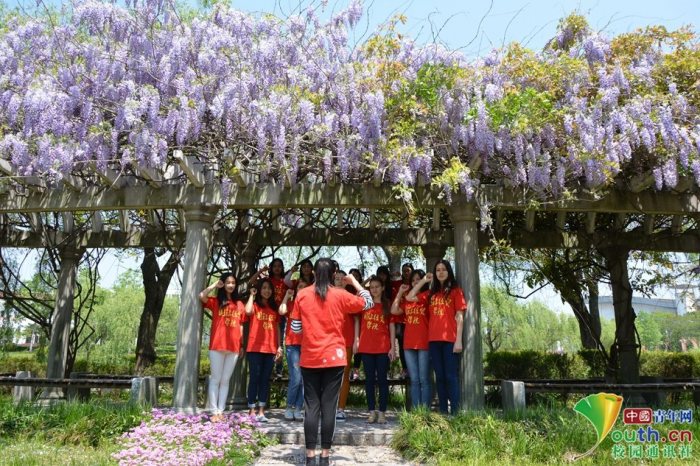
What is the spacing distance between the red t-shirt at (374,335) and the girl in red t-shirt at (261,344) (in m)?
0.86

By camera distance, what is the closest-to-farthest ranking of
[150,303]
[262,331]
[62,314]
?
1. [262,331]
2. [62,314]
3. [150,303]

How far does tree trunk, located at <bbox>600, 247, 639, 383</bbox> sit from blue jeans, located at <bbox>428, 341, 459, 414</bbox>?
3.21 m

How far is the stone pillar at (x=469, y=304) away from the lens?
4.85 meters

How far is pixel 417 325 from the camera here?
4.78 meters

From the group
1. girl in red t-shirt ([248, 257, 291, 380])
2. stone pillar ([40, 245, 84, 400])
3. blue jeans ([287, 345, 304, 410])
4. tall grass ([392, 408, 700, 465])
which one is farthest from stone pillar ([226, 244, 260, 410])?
stone pillar ([40, 245, 84, 400])

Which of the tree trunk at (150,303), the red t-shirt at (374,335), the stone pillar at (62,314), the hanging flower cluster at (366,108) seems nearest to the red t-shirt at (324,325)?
the red t-shirt at (374,335)

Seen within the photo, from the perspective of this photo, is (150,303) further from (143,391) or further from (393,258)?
(143,391)

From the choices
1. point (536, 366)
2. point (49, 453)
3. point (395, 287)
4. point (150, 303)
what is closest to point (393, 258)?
point (536, 366)

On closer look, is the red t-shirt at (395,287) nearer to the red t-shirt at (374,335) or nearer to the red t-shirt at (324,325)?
the red t-shirt at (374,335)

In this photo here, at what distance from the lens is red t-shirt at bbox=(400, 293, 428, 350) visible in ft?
15.6

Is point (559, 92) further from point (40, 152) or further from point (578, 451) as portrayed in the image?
point (40, 152)

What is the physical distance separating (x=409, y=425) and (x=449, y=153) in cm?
250

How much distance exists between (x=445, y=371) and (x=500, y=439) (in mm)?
946

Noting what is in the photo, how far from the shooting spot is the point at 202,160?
5422 millimetres
